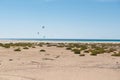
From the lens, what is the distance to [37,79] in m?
12.0

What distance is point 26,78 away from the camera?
12227 millimetres

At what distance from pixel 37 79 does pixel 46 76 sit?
765 mm

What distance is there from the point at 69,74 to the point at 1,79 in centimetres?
332

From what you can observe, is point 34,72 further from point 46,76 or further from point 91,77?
point 91,77

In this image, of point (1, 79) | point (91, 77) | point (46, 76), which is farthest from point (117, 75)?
point (1, 79)

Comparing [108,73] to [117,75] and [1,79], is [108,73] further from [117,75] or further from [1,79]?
[1,79]

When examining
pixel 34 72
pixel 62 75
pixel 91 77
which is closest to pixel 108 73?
pixel 91 77

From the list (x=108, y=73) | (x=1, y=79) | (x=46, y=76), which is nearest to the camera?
(x=1, y=79)

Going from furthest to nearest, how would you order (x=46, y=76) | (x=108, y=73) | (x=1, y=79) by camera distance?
(x=108, y=73)
(x=46, y=76)
(x=1, y=79)

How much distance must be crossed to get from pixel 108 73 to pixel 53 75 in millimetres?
2778

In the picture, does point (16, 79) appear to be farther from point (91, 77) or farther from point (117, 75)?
point (117, 75)

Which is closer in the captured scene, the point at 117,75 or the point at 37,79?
the point at 37,79

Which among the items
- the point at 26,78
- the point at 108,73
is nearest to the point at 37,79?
the point at 26,78

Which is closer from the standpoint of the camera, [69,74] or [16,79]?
[16,79]
